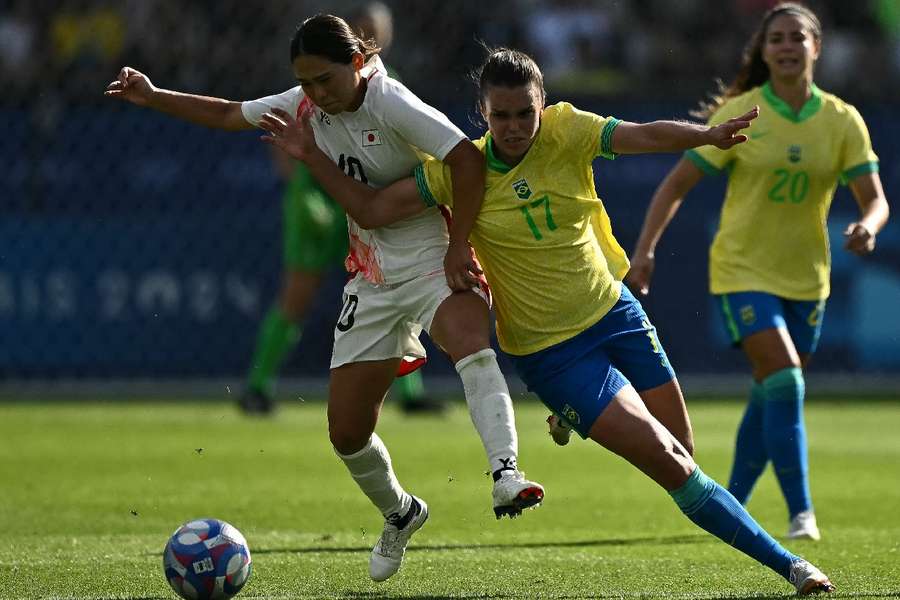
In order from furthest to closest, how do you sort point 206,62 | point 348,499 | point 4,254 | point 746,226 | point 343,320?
point 206,62 → point 4,254 → point 348,499 → point 746,226 → point 343,320

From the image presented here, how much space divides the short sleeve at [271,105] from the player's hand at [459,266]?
0.84 meters

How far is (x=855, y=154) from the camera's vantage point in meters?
7.23

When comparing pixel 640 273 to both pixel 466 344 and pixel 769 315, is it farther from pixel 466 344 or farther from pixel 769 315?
pixel 466 344

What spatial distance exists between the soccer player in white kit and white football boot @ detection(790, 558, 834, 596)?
96 centimetres

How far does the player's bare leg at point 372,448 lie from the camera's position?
229 inches

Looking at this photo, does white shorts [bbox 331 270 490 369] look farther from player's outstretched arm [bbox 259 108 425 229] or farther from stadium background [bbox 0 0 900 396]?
stadium background [bbox 0 0 900 396]

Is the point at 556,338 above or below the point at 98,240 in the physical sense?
above

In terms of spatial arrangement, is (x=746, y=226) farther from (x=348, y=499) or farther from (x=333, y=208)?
(x=333, y=208)

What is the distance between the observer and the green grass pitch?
19.1 feet

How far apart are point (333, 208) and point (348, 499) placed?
358 cm

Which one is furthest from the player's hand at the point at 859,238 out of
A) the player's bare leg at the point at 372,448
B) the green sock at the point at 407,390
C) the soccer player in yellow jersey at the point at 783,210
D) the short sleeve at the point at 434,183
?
the green sock at the point at 407,390

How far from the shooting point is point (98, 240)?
44.7 feet

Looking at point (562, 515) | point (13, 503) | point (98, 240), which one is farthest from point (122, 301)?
point (562, 515)

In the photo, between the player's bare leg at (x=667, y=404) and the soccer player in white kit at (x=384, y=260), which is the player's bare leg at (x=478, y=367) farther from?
the player's bare leg at (x=667, y=404)
